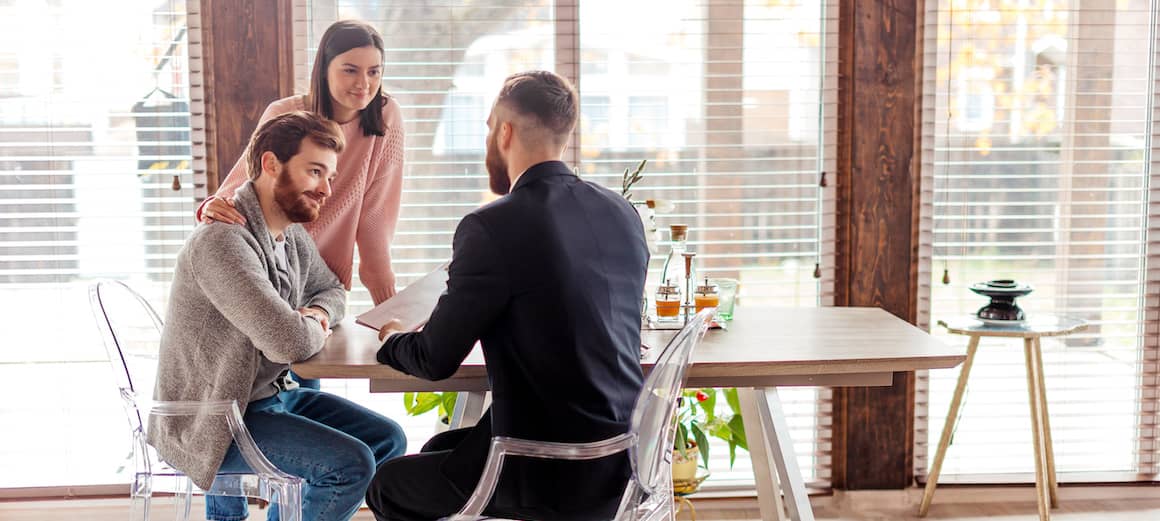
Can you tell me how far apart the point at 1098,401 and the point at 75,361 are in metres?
3.24

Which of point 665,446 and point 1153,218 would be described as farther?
point 1153,218

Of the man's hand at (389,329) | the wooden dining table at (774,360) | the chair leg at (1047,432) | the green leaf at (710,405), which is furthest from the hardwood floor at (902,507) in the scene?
the man's hand at (389,329)

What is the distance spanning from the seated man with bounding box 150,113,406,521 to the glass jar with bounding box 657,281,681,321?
29.8 inches

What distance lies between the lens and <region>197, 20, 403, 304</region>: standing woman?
233cm

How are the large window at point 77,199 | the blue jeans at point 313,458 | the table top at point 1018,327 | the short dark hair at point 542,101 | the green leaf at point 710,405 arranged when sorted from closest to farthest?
the short dark hair at point 542,101, the blue jeans at point 313,458, the table top at point 1018,327, the large window at point 77,199, the green leaf at point 710,405

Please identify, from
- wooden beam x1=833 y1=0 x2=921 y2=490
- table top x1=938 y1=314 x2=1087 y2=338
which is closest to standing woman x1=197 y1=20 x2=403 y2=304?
wooden beam x1=833 y1=0 x2=921 y2=490

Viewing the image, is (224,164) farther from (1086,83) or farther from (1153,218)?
(1153,218)

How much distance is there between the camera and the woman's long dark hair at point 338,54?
2316 mm

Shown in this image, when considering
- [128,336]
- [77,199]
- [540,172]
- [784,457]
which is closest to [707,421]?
[784,457]

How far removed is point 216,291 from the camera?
1.91 meters

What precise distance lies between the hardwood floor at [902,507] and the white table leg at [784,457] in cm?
81

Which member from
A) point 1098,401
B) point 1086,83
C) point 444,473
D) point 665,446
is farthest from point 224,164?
point 1098,401

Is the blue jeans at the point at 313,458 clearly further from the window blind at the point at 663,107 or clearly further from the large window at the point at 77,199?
the large window at the point at 77,199

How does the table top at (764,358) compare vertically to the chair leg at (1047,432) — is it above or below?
above
